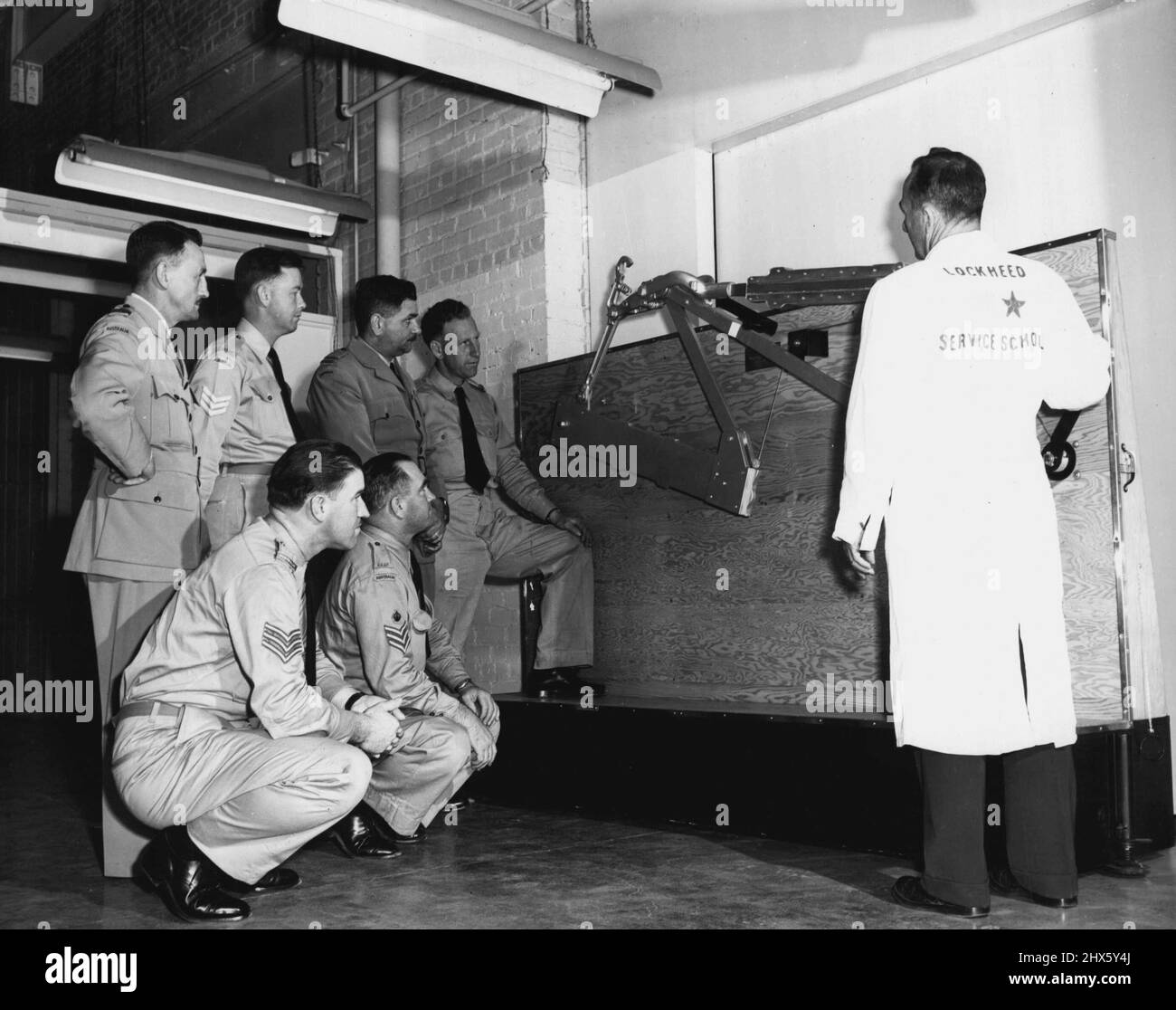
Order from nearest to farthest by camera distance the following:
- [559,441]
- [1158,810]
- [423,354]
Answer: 1. [1158,810]
2. [559,441]
3. [423,354]

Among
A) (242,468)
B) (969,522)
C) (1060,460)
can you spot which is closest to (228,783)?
(242,468)

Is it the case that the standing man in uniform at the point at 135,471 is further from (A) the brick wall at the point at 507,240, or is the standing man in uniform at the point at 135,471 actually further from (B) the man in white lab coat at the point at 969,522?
(A) the brick wall at the point at 507,240

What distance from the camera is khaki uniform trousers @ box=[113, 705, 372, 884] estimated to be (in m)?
2.81

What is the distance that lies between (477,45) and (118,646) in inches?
103

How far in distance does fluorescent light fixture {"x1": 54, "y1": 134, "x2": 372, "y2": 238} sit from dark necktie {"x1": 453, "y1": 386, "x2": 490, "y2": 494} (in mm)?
1716

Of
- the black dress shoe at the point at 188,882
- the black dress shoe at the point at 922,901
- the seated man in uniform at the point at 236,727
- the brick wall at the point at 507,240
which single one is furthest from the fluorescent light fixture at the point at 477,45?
the black dress shoe at the point at 922,901

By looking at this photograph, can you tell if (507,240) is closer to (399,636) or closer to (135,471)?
(399,636)

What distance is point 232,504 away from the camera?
362 cm

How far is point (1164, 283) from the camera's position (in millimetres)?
3633

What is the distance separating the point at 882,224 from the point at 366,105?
Result: 3.27 metres

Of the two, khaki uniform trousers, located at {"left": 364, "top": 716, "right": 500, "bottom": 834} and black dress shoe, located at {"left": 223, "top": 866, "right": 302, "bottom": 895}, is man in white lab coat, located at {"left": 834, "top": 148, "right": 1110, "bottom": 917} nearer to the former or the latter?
khaki uniform trousers, located at {"left": 364, "top": 716, "right": 500, "bottom": 834}

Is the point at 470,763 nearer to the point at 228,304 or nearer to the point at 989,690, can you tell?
the point at 989,690

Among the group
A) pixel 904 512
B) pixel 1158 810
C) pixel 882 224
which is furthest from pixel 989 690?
pixel 882 224

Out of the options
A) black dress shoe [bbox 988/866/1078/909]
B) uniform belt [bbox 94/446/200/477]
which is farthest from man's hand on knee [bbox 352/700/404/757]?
black dress shoe [bbox 988/866/1078/909]
